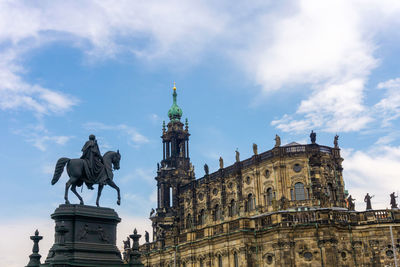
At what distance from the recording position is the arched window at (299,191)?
191ft

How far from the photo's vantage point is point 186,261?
5994 cm

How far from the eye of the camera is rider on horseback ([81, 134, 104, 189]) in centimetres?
1875

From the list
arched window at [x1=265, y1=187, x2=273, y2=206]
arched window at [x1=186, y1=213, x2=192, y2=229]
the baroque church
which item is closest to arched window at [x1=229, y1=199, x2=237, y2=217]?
the baroque church

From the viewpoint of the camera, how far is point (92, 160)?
18.9 m

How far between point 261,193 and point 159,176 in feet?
84.9

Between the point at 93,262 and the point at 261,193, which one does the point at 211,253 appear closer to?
the point at 261,193

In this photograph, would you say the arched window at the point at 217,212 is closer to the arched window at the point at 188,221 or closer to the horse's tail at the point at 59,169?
the arched window at the point at 188,221

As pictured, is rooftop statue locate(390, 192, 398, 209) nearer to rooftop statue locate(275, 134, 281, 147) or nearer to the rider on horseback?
rooftop statue locate(275, 134, 281, 147)

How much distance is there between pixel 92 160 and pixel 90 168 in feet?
1.07

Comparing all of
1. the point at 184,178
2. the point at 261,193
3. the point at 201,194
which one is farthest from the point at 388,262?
the point at 184,178

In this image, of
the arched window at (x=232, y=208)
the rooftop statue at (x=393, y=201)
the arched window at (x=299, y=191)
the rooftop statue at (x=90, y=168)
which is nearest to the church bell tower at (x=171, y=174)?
the arched window at (x=232, y=208)

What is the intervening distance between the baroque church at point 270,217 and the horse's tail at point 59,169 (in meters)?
34.5

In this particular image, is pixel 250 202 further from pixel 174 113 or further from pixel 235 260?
pixel 174 113

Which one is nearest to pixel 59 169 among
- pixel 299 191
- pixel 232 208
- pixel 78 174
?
pixel 78 174
